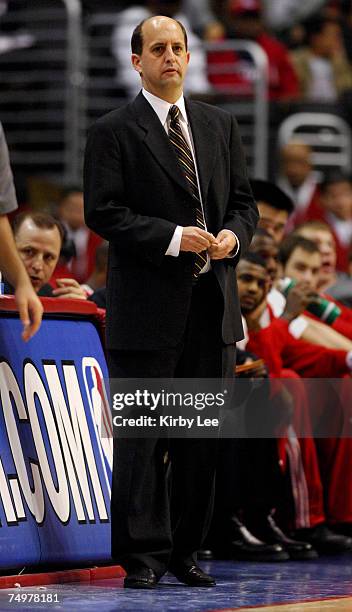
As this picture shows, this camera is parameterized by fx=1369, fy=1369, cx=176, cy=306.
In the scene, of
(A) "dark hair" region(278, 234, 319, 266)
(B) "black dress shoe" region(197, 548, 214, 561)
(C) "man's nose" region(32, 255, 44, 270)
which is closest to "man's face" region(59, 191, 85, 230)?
(A) "dark hair" region(278, 234, 319, 266)

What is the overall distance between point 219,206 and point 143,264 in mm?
414

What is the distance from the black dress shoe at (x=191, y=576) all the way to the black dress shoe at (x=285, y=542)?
59.4 inches

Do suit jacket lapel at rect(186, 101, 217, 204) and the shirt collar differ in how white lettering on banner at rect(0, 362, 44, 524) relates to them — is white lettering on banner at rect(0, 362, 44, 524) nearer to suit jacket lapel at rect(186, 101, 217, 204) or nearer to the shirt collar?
suit jacket lapel at rect(186, 101, 217, 204)

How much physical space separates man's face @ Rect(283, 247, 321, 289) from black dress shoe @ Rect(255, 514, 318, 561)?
5.19 ft

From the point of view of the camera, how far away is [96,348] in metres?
6.14

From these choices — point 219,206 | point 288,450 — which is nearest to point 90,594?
point 219,206

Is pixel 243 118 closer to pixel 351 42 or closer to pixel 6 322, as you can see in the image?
pixel 351 42

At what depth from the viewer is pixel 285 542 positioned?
22.8ft

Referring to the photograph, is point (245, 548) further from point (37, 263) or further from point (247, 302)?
point (37, 263)

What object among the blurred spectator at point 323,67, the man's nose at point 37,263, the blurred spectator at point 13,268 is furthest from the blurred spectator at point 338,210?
Result: the blurred spectator at point 13,268

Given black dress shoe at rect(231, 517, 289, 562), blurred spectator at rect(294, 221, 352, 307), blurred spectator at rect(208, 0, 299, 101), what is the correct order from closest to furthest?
black dress shoe at rect(231, 517, 289, 562), blurred spectator at rect(294, 221, 352, 307), blurred spectator at rect(208, 0, 299, 101)

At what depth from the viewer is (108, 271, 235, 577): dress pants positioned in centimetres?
523

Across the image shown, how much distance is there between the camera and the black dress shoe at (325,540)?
7.26m

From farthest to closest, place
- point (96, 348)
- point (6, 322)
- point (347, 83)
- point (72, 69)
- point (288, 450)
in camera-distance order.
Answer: point (347, 83) < point (72, 69) < point (288, 450) < point (96, 348) < point (6, 322)
